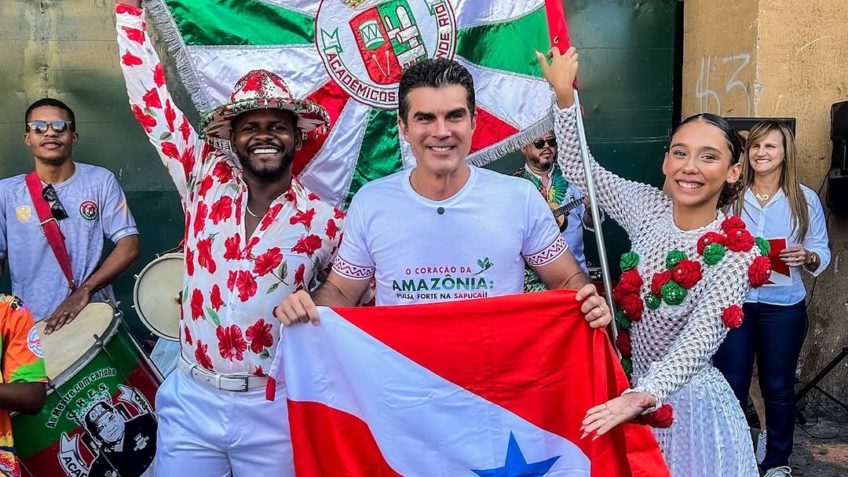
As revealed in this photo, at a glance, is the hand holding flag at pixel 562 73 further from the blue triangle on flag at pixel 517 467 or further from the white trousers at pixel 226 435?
the white trousers at pixel 226 435

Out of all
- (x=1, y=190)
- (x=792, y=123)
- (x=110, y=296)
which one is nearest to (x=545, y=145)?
(x=792, y=123)

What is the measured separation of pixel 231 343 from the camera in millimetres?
3004

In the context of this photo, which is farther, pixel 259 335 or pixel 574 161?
pixel 574 161

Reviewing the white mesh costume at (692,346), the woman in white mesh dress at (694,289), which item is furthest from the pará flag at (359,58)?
the woman in white mesh dress at (694,289)

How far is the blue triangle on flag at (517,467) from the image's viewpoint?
9.55ft

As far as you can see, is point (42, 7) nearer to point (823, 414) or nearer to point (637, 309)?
point (637, 309)

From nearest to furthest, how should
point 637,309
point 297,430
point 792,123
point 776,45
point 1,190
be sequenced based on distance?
1. point 297,430
2. point 637,309
3. point 1,190
4. point 792,123
5. point 776,45

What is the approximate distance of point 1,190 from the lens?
189 inches

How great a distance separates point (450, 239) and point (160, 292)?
268 cm

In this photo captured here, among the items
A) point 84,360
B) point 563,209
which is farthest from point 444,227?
point 563,209

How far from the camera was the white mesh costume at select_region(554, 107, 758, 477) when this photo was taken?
2.91m

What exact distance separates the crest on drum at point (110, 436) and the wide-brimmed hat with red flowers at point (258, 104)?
56.8 inches

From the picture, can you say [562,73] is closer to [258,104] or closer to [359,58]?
[359,58]

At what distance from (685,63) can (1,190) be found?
17.1 ft
